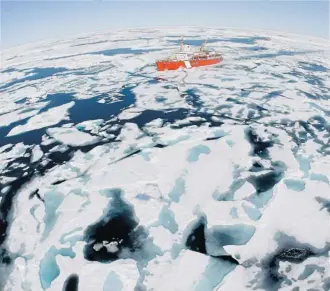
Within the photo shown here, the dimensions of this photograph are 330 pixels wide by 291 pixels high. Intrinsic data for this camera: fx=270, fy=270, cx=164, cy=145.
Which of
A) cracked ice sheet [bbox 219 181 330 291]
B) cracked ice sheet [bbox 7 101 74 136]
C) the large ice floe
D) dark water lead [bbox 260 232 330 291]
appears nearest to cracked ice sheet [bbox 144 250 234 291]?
the large ice floe

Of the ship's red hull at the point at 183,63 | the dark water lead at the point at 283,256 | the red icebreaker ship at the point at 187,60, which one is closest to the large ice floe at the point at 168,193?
the dark water lead at the point at 283,256

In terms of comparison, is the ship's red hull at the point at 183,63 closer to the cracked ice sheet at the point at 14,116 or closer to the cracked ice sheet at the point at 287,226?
the cracked ice sheet at the point at 14,116

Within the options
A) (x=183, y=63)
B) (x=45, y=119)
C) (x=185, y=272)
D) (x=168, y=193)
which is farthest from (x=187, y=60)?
(x=185, y=272)

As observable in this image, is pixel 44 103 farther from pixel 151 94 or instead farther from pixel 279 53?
pixel 279 53

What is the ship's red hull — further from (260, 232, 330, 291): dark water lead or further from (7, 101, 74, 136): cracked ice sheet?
(260, 232, 330, 291): dark water lead

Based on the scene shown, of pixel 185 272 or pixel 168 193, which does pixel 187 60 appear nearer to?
pixel 168 193

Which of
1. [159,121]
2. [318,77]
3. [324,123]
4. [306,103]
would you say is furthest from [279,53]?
[159,121]
